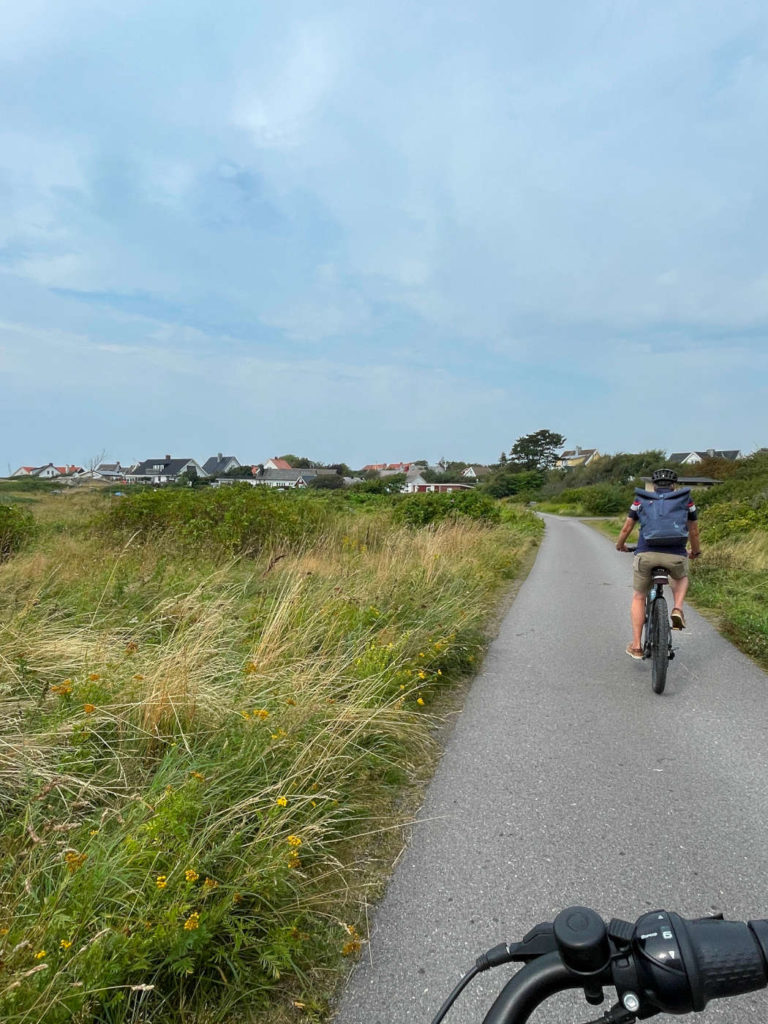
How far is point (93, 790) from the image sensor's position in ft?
9.45

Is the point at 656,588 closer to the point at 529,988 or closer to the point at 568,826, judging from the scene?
the point at 568,826

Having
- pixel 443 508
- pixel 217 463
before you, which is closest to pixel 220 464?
pixel 217 463

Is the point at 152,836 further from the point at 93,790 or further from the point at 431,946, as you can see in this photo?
the point at 431,946

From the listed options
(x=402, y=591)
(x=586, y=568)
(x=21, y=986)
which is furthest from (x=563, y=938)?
(x=586, y=568)

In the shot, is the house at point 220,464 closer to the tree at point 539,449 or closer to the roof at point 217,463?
the roof at point 217,463

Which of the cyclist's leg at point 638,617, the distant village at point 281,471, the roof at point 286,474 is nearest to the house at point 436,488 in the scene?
the distant village at point 281,471

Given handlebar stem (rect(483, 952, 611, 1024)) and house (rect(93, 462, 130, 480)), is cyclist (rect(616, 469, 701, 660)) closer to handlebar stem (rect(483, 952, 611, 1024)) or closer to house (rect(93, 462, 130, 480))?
handlebar stem (rect(483, 952, 611, 1024))

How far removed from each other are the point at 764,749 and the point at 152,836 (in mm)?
3839

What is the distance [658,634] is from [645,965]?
4969mm

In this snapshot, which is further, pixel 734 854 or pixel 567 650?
pixel 567 650

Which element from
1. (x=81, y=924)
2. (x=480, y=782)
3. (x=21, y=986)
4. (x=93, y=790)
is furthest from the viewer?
(x=480, y=782)

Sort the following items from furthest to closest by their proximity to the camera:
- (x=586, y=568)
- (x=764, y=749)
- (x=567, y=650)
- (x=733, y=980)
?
1. (x=586, y=568)
2. (x=567, y=650)
3. (x=764, y=749)
4. (x=733, y=980)

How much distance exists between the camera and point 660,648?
541 cm

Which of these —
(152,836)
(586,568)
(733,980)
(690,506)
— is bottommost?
(586,568)
